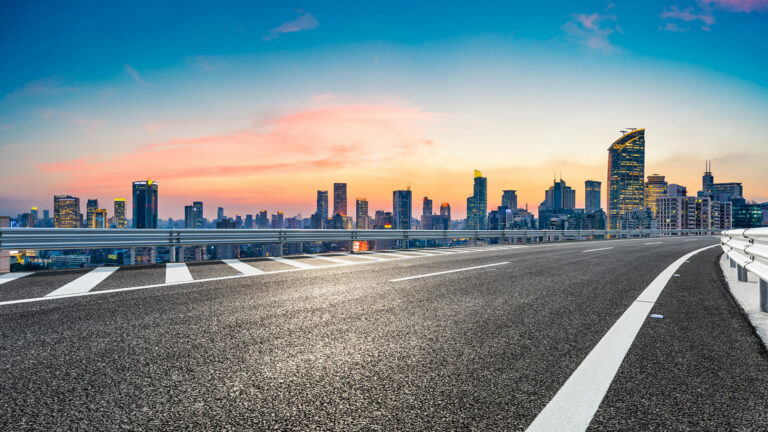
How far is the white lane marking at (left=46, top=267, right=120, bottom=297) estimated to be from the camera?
5.68 m

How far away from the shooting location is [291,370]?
9.13ft

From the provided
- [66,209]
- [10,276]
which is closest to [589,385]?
[10,276]

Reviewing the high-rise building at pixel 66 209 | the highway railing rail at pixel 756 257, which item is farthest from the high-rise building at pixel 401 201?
the highway railing rail at pixel 756 257

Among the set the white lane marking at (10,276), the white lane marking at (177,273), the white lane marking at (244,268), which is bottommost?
the white lane marking at (244,268)

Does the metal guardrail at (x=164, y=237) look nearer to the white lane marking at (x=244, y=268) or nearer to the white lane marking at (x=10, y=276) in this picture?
the white lane marking at (x=10, y=276)

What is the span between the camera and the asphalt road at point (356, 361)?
213cm

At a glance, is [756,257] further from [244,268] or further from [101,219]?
[101,219]

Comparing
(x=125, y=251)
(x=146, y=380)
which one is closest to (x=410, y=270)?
(x=146, y=380)

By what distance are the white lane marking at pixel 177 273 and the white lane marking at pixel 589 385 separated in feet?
21.0

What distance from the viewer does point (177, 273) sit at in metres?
7.83

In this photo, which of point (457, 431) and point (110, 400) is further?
point (110, 400)

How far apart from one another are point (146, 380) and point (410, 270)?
250 inches

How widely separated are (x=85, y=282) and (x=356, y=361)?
6.08 metres

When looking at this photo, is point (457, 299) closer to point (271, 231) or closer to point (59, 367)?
point (59, 367)
